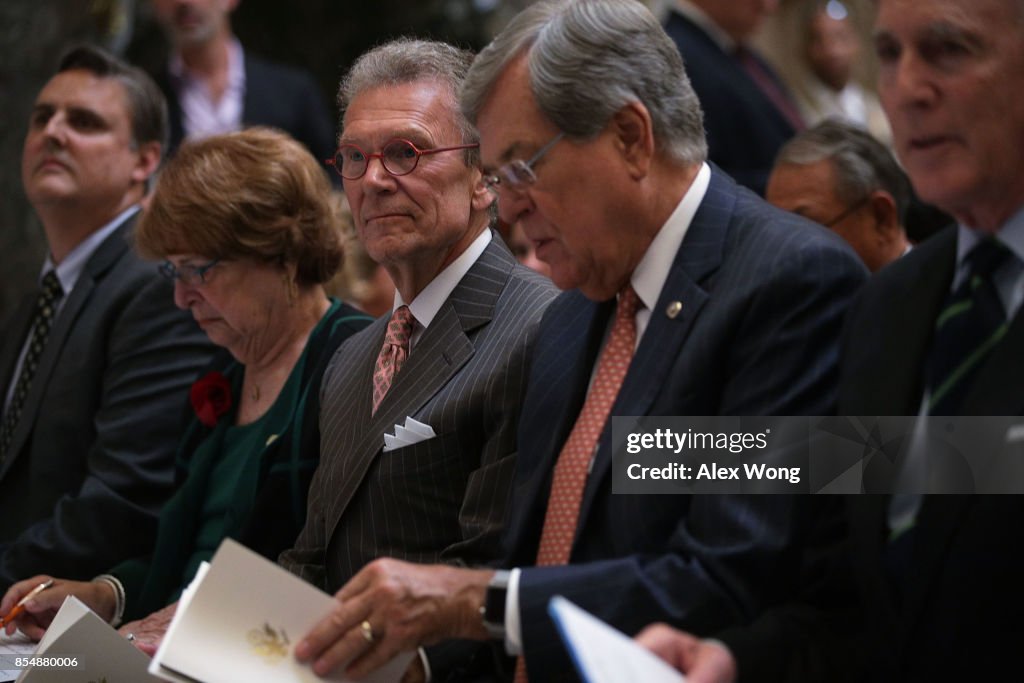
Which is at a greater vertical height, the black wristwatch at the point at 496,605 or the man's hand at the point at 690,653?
the man's hand at the point at 690,653

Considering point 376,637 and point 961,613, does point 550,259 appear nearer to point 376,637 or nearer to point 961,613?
point 376,637

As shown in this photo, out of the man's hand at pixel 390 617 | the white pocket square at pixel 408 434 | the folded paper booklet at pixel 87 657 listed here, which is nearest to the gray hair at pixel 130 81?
the white pocket square at pixel 408 434

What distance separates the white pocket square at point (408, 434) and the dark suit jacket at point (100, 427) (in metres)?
1.30

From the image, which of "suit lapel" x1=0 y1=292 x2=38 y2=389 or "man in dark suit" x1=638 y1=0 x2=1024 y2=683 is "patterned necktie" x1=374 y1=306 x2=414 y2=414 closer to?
"man in dark suit" x1=638 y1=0 x2=1024 y2=683

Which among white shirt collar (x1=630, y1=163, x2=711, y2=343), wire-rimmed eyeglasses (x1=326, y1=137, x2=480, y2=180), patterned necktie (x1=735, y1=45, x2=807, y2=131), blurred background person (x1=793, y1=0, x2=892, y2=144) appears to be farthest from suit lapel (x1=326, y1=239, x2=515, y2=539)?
blurred background person (x1=793, y1=0, x2=892, y2=144)

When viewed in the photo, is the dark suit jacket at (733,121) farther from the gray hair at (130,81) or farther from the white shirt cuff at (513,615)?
the white shirt cuff at (513,615)

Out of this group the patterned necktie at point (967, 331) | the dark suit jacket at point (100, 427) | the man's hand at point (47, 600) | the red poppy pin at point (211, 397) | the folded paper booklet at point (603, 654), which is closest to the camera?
the folded paper booklet at point (603, 654)

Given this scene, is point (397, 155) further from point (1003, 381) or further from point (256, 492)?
point (1003, 381)

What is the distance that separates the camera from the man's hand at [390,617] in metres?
2.33

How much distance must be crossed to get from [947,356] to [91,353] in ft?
9.43

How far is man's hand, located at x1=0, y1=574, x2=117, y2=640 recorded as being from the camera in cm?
363

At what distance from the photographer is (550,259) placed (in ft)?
8.61

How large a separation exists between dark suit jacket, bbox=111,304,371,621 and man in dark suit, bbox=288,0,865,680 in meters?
0.96

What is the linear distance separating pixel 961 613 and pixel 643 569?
0.54 m
